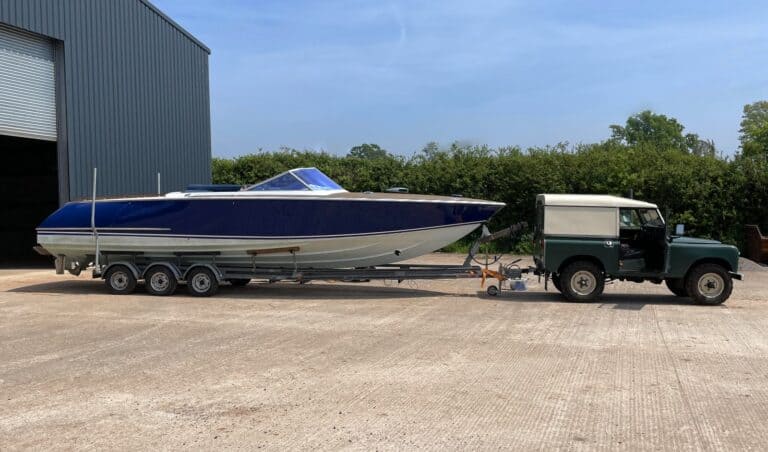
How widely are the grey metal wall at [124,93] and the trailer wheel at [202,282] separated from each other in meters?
6.69

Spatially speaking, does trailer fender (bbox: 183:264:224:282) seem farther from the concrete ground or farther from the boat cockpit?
the boat cockpit

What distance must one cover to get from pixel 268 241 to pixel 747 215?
1562 centimetres

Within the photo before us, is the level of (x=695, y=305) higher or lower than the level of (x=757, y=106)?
lower

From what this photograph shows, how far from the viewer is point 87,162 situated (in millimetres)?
17062

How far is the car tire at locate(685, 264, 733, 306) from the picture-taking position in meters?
10.7

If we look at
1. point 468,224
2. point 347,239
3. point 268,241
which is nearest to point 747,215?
point 468,224

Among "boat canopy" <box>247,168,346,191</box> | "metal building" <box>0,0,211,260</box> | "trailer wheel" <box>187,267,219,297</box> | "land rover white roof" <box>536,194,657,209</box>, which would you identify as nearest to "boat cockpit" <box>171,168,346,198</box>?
"boat canopy" <box>247,168,346,191</box>

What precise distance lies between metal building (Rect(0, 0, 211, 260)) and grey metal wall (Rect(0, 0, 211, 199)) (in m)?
0.03

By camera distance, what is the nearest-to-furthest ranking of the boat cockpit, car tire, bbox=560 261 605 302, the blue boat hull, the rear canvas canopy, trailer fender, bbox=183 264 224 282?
1. the rear canvas canopy
2. car tire, bbox=560 261 605 302
3. the blue boat hull
4. trailer fender, bbox=183 264 224 282
5. the boat cockpit

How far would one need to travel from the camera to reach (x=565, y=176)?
2109cm

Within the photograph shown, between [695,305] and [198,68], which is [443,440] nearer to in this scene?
[695,305]

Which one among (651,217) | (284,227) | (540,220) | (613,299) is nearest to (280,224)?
(284,227)

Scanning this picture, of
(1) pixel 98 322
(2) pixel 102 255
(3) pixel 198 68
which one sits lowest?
(1) pixel 98 322

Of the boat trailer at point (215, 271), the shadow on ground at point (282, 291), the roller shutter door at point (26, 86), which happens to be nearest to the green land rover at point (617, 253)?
the boat trailer at point (215, 271)
